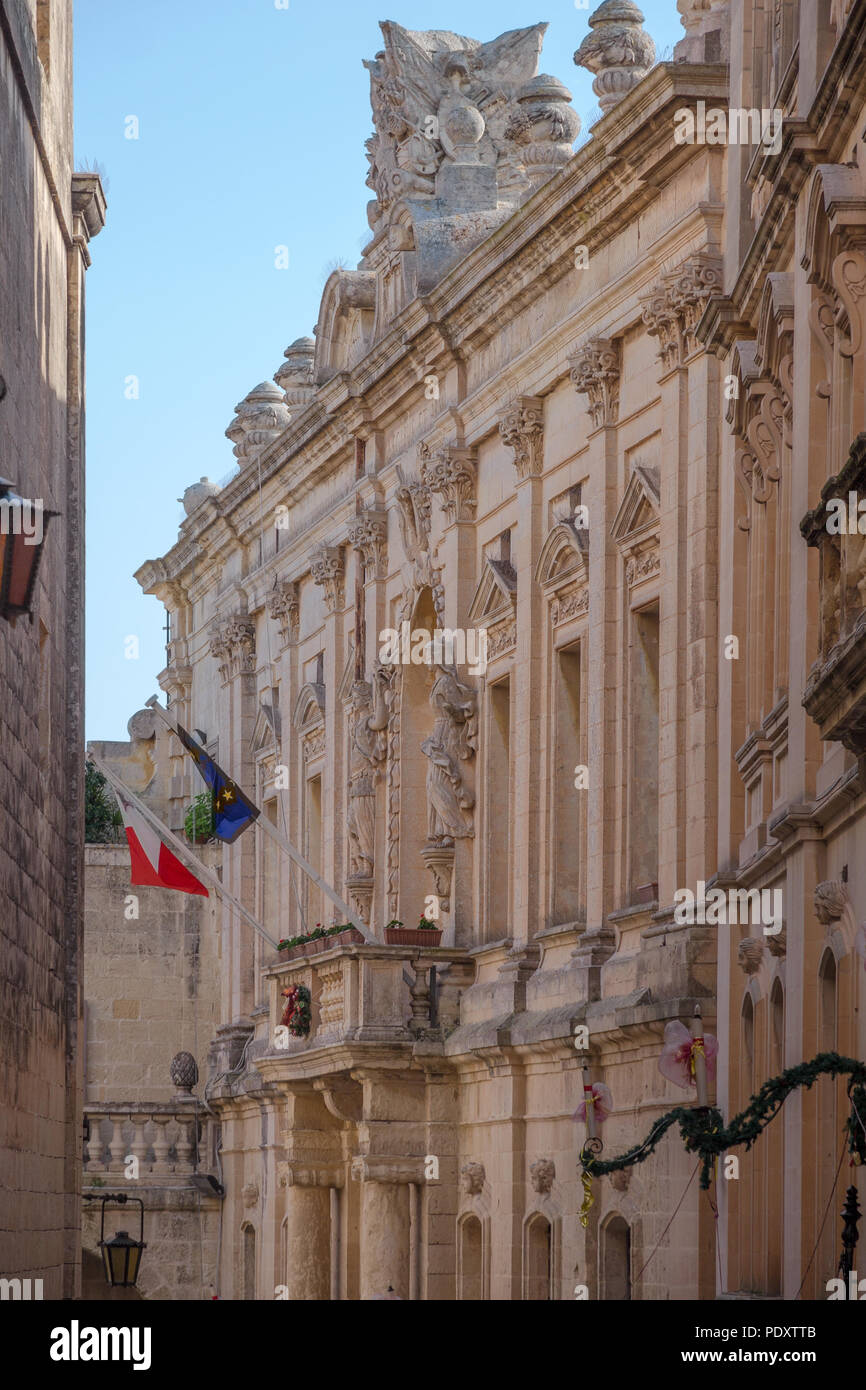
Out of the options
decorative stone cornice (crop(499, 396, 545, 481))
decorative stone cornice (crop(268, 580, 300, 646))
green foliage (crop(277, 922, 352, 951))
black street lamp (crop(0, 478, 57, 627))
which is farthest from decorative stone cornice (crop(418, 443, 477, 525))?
black street lamp (crop(0, 478, 57, 627))

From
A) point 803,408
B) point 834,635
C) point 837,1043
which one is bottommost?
point 837,1043

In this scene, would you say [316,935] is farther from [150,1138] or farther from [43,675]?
[150,1138]

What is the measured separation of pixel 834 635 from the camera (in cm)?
1617

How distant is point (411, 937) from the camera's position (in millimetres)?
35188

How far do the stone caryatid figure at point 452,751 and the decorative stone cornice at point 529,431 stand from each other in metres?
3.11

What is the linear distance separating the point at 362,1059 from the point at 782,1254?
1541 cm

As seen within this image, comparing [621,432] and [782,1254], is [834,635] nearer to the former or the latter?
[782,1254]

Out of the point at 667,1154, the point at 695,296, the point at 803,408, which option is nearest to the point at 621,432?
the point at 695,296

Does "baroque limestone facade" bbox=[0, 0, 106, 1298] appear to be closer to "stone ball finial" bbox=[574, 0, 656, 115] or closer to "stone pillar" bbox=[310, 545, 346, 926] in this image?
"stone ball finial" bbox=[574, 0, 656, 115]

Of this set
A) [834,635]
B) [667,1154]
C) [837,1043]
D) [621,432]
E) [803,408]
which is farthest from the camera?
[621,432]

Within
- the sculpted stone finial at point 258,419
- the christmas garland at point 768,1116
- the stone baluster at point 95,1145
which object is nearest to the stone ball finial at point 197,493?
the sculpted stone finial at point 258,419

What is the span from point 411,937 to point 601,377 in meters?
7.76

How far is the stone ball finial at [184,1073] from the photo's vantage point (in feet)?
159
